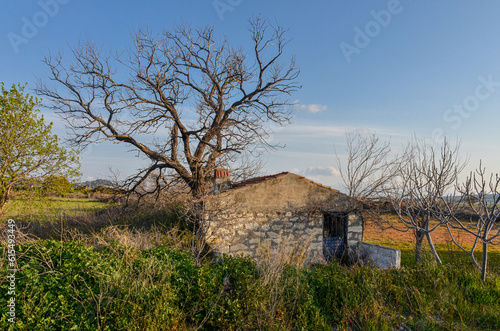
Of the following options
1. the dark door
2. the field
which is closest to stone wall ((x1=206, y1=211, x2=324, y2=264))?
the dark door

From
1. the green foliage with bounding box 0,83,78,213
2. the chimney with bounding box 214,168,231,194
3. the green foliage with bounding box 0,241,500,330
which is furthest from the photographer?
the chimney with bounding box 214,168,231,194

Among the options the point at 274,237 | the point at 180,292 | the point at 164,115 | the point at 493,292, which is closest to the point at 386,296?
the point at 493,292

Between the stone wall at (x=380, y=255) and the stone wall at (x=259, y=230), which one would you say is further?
the stone wall at (x=259, y=230)

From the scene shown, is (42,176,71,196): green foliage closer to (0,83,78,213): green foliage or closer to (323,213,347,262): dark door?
(0,83,78,213): green foliage

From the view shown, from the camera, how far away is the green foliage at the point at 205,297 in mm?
4094

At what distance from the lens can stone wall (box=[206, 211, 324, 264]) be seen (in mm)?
10945

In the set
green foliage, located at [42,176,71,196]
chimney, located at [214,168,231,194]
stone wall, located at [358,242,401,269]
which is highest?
chimney, located at [214,168,231,194]

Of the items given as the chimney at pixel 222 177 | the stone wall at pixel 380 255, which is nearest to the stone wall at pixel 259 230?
the stone wall at pixel 380 255

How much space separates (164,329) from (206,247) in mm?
6491

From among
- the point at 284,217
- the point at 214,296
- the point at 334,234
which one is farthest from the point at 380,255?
the point at 214,296

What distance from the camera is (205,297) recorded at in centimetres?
462

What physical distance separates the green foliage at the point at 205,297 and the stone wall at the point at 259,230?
503cm

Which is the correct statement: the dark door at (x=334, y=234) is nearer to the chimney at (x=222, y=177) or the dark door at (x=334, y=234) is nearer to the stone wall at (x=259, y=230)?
the stone wall at (x=259, y=230)

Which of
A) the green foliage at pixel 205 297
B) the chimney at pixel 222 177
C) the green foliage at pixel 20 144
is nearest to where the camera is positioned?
the green foliage at pixel 205 297
